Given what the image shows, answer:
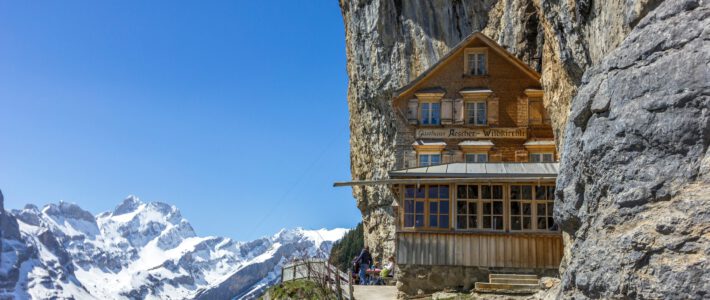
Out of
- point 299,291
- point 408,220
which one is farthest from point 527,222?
point 299,291

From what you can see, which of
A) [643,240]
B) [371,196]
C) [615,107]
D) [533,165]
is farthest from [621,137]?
[371,196]

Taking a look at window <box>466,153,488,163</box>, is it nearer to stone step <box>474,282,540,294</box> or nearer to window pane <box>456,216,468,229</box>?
window pane <box>456,216,468,229</box>

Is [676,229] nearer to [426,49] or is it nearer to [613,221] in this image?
[613,221]

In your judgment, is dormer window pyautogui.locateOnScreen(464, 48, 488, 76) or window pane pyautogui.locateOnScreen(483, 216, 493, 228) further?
dormer window pyautogui.locateOnScreen(464, 48, 488, 76)

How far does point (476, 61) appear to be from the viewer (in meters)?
37.2

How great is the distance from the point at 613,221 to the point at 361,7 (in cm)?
4487

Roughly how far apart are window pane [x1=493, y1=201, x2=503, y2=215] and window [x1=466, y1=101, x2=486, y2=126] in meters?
12.6

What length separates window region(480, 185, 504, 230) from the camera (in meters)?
24.0

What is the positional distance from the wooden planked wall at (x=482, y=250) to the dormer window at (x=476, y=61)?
48.8 feet

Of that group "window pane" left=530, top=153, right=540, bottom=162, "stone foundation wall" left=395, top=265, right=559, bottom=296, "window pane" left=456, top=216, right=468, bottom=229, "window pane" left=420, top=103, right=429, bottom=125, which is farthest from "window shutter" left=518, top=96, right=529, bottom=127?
"stone foundation wall" left=395, top=265, right=559, bottom=296

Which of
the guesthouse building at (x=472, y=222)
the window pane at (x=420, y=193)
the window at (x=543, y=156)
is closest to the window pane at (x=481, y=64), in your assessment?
the window at (x=543, y=156)

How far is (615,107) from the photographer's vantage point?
15.1m

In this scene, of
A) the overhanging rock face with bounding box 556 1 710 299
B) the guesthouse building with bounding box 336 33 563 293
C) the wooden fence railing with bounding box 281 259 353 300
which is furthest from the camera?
the guesthouse building with bounding box 336 33 563 293

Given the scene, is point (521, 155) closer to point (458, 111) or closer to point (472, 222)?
point (458, 111)
